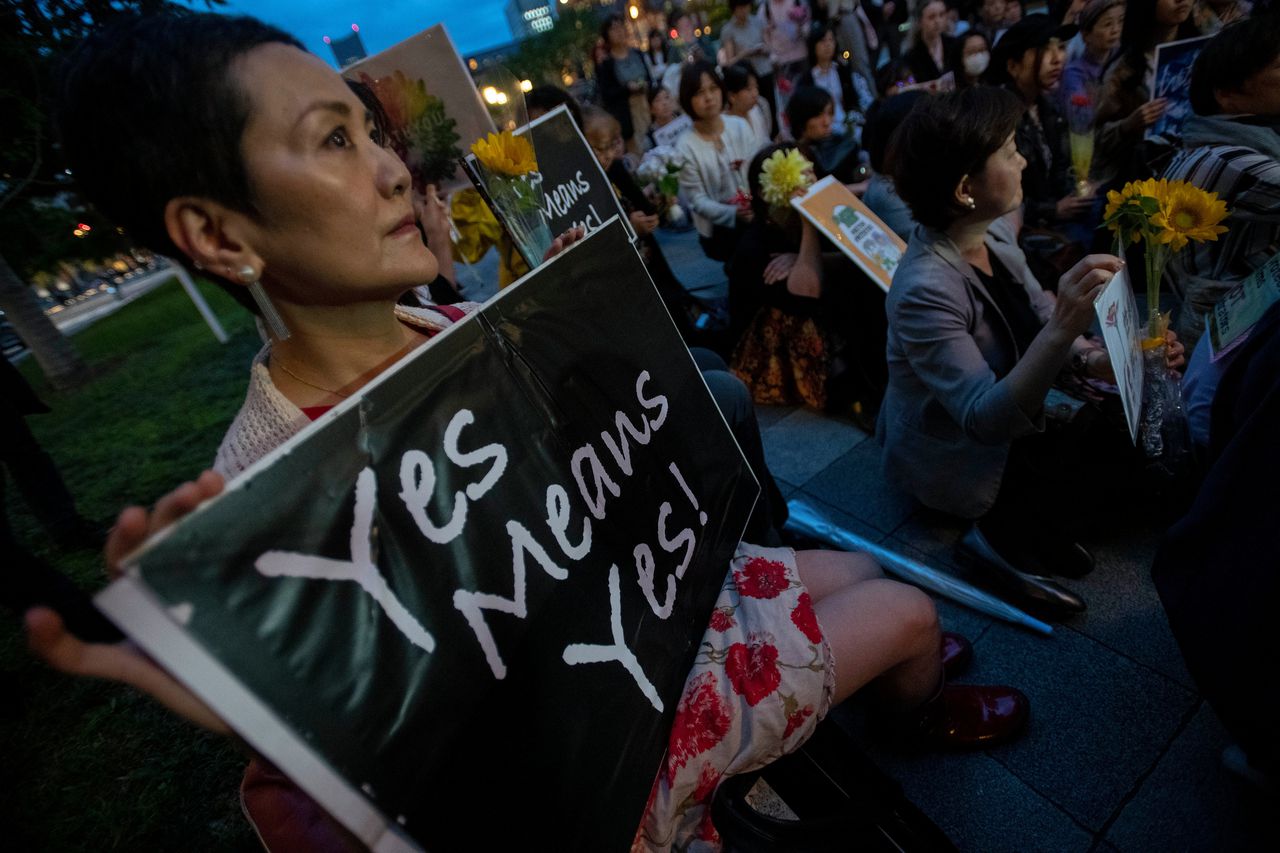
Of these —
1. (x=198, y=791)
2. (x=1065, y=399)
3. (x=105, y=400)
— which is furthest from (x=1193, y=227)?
(x=105, y=400)

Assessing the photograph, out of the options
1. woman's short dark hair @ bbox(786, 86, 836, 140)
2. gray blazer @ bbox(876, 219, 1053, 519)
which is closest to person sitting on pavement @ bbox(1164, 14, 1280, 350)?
gray blazer @ bbox(876, 219, 1053, 519)

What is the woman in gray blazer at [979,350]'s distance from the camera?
1.83 meters

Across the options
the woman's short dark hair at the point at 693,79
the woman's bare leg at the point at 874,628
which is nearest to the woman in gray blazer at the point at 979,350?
the woman's bare leg at the point at 874,628

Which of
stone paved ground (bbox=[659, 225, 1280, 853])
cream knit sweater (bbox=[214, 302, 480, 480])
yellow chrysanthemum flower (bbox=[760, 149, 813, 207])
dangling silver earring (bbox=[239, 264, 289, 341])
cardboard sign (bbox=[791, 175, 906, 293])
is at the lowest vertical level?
stone paved ground (bbox=[659, 225, 1280, 853])

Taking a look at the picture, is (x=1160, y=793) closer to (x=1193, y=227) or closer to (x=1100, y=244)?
(x=1193, y=227)

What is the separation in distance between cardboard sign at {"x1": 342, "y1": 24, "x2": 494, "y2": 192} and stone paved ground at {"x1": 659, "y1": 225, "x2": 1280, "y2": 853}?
2.68 metres

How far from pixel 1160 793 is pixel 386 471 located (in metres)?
2.13

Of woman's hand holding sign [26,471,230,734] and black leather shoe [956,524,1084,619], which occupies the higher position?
woman's hand holding sign [26,471,230,734]

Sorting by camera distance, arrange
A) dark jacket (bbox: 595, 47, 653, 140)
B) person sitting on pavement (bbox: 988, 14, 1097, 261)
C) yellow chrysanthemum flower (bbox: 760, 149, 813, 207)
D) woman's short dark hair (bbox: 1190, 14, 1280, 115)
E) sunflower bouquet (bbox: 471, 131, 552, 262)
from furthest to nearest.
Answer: dark jacket (bbox: 595, 47, 653, 140) < person sitting on pavement (bbox: 988, 14, 1097, 261) < yellow chrysanthemum flower (bbox: 760, 149, 813, 207) < woman's short dark hair (bbox: 1190, 14, 1280, 115) < sunflower bouquet (bbox: 471, 131, 552, 262)

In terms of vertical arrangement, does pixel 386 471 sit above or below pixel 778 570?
above

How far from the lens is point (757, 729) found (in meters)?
1.12

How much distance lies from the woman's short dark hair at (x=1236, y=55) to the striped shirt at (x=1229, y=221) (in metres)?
0.24

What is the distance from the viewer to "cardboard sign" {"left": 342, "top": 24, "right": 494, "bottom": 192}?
7.97 ft

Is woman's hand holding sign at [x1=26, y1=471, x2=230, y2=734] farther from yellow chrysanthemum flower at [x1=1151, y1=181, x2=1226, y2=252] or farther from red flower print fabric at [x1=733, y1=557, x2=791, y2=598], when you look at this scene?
yellow chrysanthemum flower at [x1=1151, y1=181, x2=1226, y2=252]
